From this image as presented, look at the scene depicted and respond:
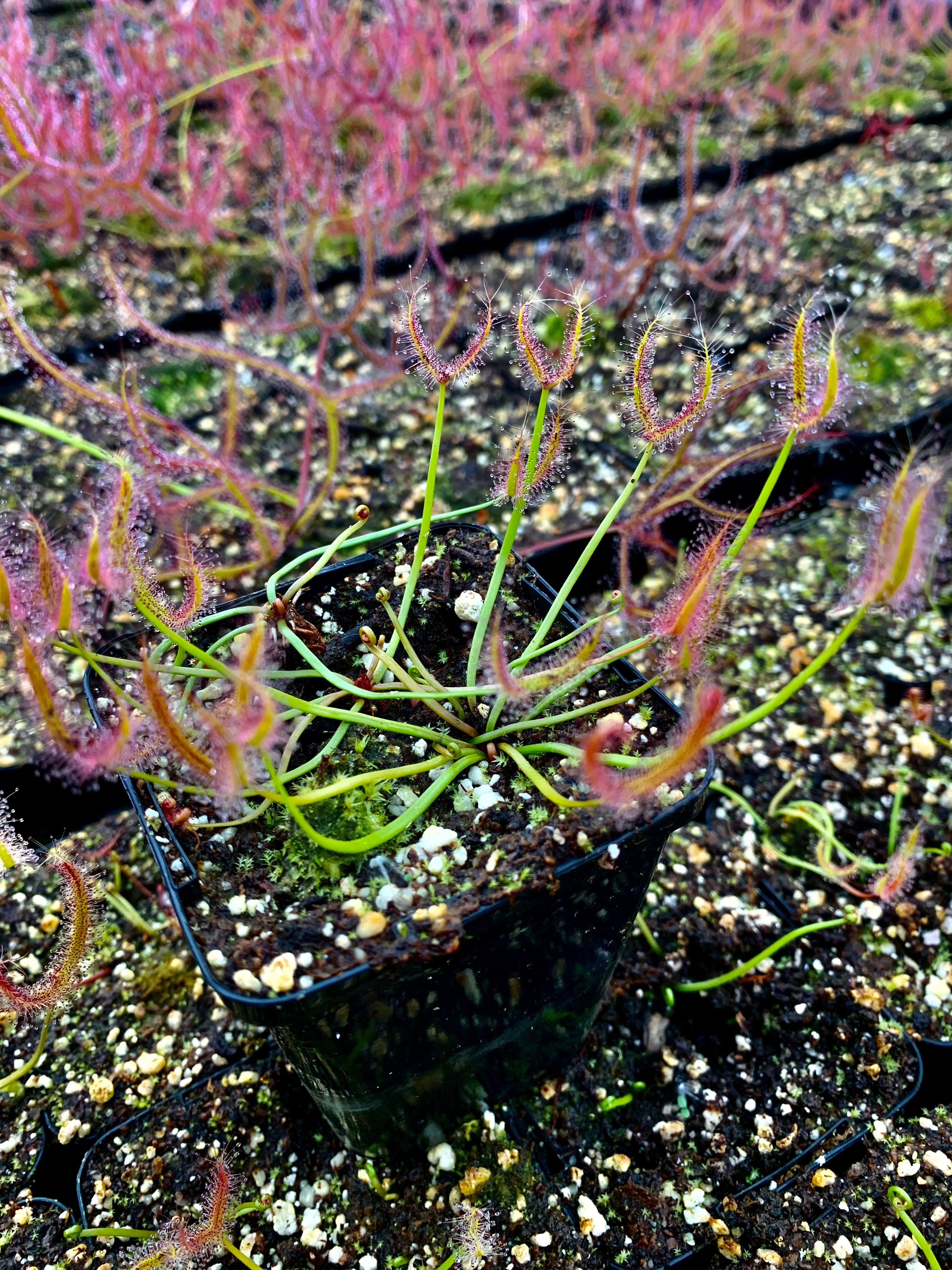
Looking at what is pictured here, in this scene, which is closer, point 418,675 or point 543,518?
point 418,675

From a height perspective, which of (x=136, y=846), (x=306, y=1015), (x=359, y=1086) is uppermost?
(x=306, y=1015)

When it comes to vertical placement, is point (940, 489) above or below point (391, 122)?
below

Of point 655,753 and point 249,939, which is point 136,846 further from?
point 655,753

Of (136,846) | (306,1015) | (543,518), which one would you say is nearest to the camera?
(306,1015)

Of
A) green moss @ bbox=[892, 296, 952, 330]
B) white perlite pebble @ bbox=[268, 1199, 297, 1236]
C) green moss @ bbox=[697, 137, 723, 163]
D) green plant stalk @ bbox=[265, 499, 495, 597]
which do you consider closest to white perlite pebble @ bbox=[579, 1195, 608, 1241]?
white perlite pebble @ bbox=[268, 1199, 297, 1236]

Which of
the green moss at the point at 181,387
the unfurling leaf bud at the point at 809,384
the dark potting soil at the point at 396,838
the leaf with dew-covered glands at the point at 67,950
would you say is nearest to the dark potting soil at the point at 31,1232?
the leaf with dew-covered glands at the point at 67,950

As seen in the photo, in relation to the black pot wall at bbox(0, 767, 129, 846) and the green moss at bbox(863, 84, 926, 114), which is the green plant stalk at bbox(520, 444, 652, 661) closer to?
the black pot wall at bbox(0, 767, 129, 846)

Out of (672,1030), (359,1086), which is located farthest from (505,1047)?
(672,1030)
